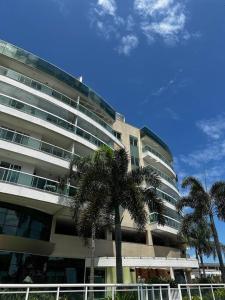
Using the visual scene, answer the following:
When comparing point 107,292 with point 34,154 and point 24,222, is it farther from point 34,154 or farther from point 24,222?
point 34,154

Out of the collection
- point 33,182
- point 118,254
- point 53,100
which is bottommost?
point 118,254

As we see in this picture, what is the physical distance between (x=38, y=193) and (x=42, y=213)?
3302 mm

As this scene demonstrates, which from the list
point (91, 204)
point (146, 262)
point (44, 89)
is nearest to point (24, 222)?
point (91, 204)

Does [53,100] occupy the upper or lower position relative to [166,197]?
upper

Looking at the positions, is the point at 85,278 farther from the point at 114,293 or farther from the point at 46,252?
the point at 114,293

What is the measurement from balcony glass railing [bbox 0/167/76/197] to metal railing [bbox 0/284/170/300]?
1152 cm

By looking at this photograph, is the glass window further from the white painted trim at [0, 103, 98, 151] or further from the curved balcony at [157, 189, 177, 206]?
the curved balcony at [157, 189, 177, 206]

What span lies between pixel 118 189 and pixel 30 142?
9131 millimetres

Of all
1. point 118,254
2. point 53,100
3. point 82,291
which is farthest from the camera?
point 53,100

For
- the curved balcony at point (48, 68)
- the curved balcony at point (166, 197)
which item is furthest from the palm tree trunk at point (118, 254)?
the curved balcony at point (166, 197)

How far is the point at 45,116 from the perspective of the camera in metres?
26.0

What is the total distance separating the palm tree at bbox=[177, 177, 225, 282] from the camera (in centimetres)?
2600

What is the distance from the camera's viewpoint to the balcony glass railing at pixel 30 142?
22344mm

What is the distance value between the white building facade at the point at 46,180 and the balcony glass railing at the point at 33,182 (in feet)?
0.25
